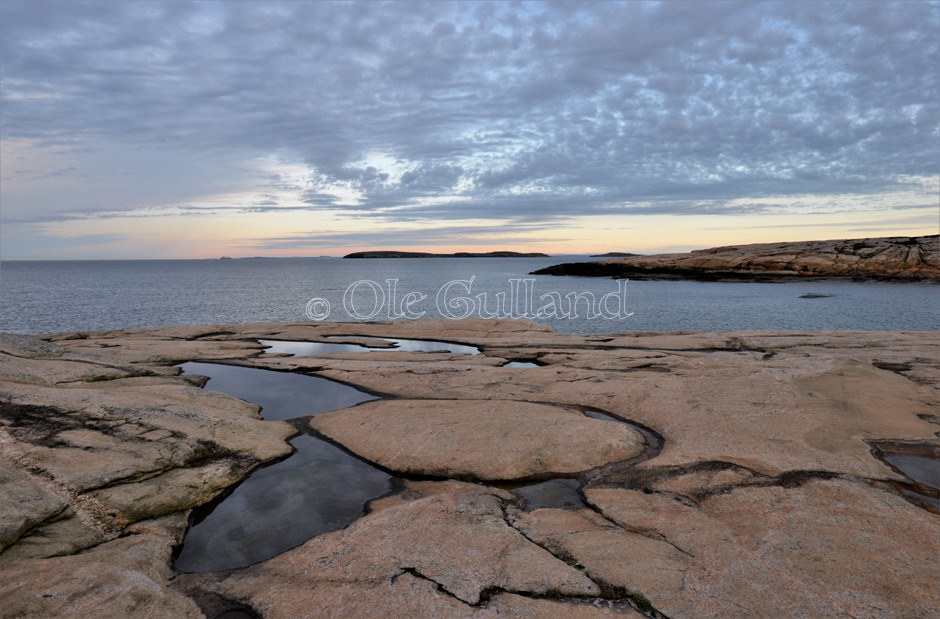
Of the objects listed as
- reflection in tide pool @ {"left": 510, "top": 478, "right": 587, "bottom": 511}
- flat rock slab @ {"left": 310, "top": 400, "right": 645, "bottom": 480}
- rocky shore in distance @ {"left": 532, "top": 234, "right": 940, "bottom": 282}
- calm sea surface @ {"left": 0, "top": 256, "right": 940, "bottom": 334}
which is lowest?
calm sea surface @ {"left": 0, "top": 256, "right": 940, "bottom": 334}

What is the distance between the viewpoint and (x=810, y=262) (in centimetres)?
9419

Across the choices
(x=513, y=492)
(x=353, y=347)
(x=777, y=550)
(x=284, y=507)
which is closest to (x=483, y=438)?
(x=513, y=492)

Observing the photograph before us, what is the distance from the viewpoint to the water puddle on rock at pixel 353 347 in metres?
24.6

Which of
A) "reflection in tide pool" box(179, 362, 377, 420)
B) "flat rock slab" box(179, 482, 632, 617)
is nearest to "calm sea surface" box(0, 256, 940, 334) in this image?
"reflection in tide pool" box(179, 362, 377, 420)

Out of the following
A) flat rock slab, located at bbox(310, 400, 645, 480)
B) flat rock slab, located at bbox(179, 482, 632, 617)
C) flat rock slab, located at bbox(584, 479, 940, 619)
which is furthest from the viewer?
flat rock slab, located at bbox(310, 400, 645, 480)

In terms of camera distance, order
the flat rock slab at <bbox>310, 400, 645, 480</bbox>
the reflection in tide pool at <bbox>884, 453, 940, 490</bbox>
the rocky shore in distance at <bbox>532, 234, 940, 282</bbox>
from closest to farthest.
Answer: the reflection in tide pool at <bbox>884, 453, 940, 490</bbox>, the flat rock slab at <bbox>310, 400, 645, 480</bbox>, the rocky shore in distance at <bbox>532, 234, 940, 282</bbox>

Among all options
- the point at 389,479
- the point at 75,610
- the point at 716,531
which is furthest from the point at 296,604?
the point at 716,531

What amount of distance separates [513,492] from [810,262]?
106116 millimetres

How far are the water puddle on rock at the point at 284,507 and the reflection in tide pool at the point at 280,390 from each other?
2.84 m

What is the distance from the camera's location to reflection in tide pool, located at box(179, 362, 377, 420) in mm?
14930

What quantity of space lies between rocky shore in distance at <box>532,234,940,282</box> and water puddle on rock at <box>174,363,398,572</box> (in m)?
99.7

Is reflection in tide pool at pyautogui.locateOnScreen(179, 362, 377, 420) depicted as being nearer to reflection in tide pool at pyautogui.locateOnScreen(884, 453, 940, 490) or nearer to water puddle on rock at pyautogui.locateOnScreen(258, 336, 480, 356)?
water puddle on rock at pyautogui.locateOnScreen(258, 336, 480, 356)

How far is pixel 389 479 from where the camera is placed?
992cm

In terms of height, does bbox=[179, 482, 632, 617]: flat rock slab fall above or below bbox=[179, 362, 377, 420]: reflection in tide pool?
above
